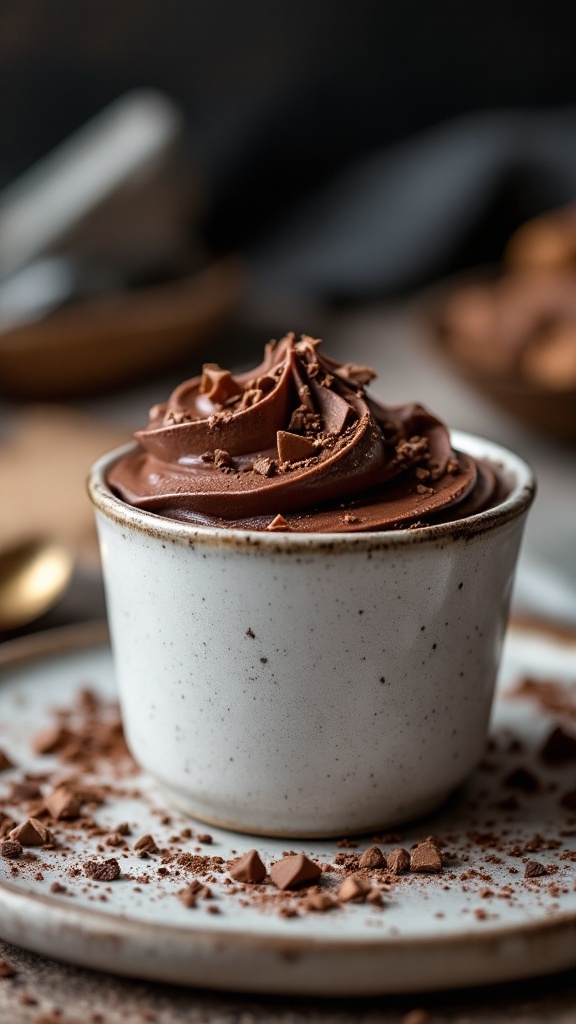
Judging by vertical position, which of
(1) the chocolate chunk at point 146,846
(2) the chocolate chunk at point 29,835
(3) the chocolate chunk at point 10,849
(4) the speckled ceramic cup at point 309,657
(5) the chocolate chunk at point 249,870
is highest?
(4) the speckled ceramic cup at point 309,657

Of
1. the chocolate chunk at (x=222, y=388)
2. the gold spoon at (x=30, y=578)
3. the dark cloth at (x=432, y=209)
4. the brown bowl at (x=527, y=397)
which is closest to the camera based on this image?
the chocolate chunk at (x=222, y=388)

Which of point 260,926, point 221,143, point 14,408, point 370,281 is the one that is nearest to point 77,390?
point 14,408

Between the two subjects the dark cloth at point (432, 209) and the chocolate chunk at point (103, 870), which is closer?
the chocolate chunk at point (103, 870)

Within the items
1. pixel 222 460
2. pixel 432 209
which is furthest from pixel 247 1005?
pixel 432 209

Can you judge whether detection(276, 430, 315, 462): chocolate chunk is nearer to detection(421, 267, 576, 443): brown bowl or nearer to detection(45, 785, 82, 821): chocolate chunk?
detection(45, 785, 82, 821): chocolate chunk

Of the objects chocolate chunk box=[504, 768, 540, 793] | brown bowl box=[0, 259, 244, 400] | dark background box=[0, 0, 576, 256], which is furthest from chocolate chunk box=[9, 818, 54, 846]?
dark background box=[0, 0, 576, 256]

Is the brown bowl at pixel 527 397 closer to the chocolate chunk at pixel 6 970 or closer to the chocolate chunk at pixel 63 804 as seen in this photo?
the chocolate chunk at pixel 63 804

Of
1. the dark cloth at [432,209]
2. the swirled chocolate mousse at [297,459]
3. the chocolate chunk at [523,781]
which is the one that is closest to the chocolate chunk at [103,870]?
the swirled chocolate mousse at [297,459]
